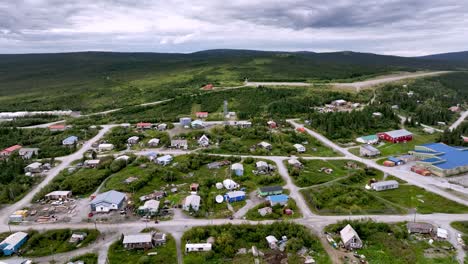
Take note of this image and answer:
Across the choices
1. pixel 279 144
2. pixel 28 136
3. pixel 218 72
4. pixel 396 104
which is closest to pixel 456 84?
pixel 396 104

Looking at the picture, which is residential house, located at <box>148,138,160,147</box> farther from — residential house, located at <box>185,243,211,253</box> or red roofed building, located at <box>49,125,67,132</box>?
residential house, located at <box>185,243,211,253</box>

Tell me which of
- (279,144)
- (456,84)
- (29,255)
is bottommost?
(29,255)

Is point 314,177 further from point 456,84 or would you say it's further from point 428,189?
point 456,84

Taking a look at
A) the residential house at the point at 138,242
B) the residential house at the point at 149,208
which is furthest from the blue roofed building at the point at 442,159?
the residential house at the point at 138,242

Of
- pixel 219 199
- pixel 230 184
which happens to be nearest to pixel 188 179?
pixel 230 184

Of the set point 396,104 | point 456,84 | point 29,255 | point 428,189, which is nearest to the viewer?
point 29,255

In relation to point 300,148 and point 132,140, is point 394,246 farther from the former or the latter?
point 132,140
